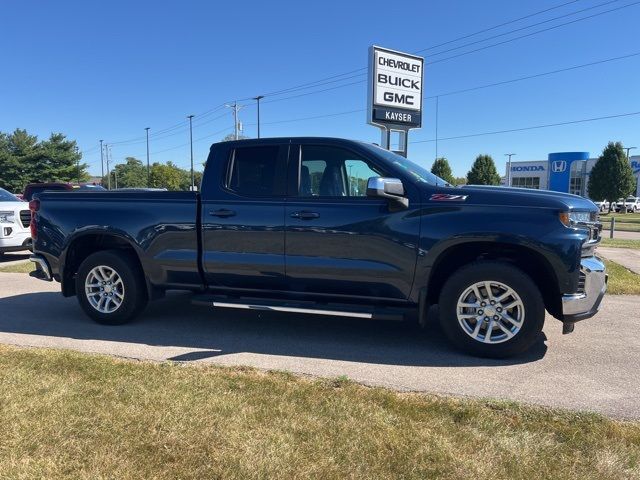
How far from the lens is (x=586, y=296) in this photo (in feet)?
14.3

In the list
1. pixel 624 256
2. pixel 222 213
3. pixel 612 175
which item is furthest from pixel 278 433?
pixel 612 175

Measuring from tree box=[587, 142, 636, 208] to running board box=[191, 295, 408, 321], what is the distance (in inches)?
1913

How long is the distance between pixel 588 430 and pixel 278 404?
192cm

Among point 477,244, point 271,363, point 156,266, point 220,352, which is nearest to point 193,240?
point 156,266

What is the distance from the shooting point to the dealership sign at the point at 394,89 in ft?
41.7

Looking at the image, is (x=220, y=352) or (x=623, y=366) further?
(x=220, y=352)

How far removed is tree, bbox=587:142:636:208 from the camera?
4575 cm

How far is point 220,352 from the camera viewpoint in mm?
4754

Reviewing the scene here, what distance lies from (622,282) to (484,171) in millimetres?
49747

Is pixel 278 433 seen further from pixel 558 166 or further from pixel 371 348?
pixel 558 166

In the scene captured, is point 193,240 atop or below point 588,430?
atop

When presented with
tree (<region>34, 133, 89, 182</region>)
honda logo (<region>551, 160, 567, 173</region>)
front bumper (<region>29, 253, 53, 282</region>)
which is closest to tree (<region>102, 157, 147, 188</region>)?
tree (<region>34, 133, 89, 182</region>)

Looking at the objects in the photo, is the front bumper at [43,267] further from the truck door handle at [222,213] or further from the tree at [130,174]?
the tree at [130,174]

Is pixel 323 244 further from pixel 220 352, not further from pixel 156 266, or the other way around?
pixel 156 266
